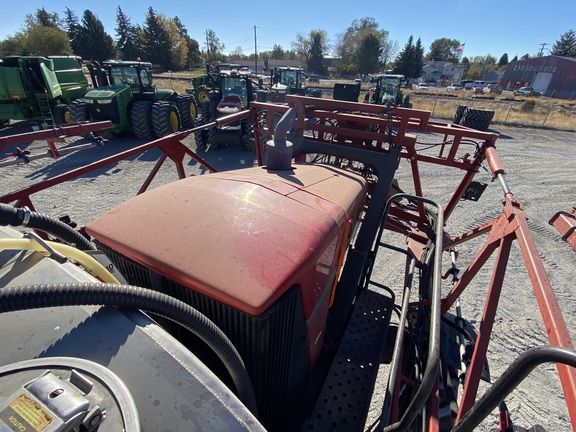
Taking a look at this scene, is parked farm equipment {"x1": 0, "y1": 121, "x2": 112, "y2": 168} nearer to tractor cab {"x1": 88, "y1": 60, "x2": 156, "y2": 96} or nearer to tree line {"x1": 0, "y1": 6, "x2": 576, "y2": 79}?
tractor cab {"x1": 88, "y1": 60, "x2": 156, "y2": 96}

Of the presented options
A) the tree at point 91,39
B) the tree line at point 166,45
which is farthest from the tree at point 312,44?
the tree at point 91,39

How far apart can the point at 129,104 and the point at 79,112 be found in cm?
147

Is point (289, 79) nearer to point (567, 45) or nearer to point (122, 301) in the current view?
point (122, 301)

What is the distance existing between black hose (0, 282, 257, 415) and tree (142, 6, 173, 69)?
55462 millimetres

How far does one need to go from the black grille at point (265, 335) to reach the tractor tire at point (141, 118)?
936cm

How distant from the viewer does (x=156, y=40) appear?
45781 millimetres

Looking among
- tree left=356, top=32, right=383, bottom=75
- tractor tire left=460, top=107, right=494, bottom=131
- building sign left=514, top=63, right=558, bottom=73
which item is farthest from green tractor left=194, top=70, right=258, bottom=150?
building sign left=514, top=63, right=558, bottom=73

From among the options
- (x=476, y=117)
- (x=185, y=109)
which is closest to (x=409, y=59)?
(x=476, y=117)

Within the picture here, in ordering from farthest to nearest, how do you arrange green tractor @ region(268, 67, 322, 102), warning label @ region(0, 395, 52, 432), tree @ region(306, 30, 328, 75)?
tree @ region(306, 30, 328, 75)
green tractor @ region(268, 67, 322, 102)
warning label @ region(0, 395, 52, 432)

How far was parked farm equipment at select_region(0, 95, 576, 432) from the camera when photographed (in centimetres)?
75

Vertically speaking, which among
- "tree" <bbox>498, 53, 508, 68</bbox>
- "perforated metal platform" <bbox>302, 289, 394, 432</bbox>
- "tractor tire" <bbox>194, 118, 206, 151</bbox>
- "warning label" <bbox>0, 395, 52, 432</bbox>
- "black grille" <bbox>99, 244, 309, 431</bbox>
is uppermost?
"tree" <bbox>498, 53, 508, 68</bbox>

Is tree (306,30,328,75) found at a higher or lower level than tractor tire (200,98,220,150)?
higher

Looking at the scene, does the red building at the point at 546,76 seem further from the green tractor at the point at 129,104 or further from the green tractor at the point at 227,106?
the green tractor at the point at 129,104

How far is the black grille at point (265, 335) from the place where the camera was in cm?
120
